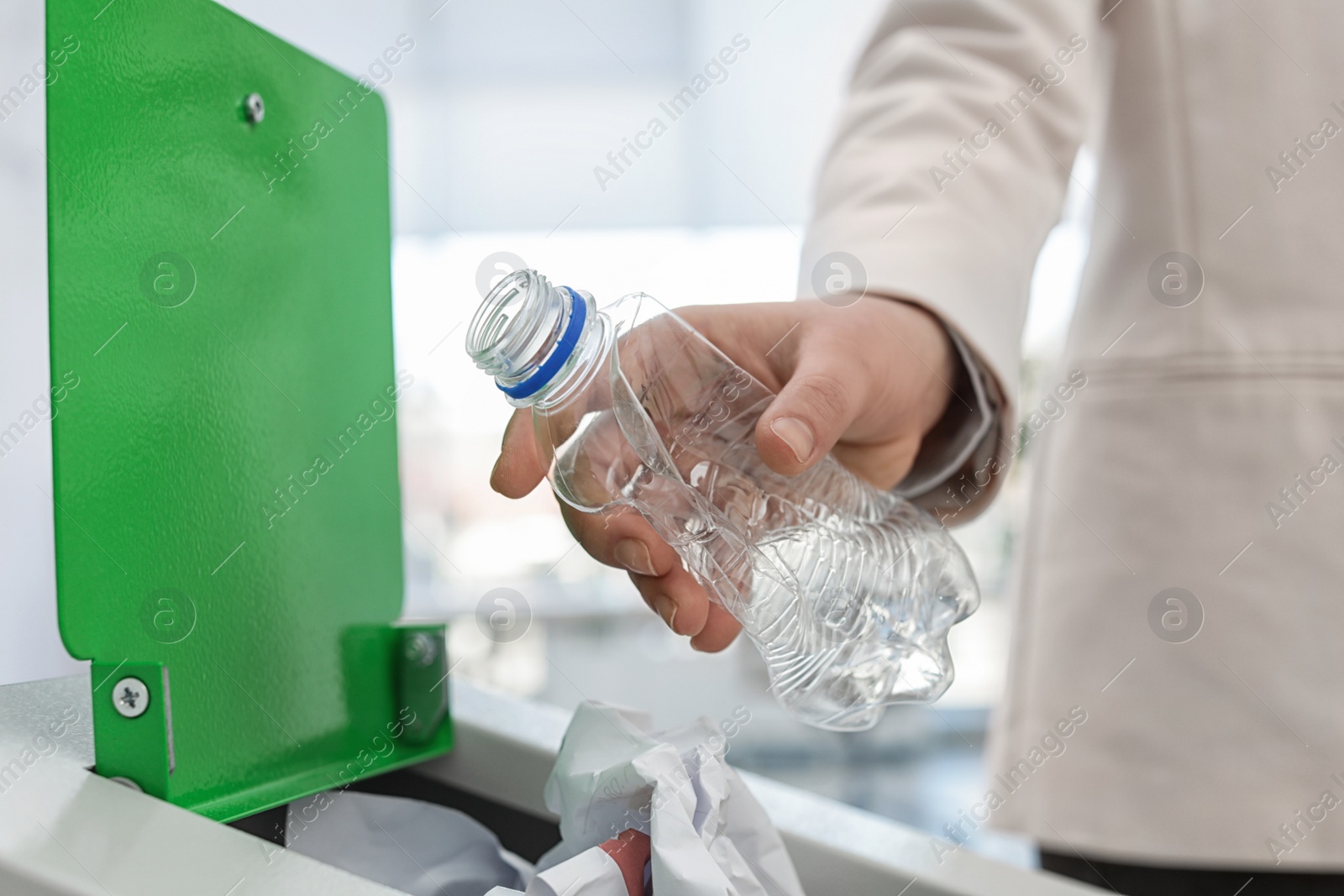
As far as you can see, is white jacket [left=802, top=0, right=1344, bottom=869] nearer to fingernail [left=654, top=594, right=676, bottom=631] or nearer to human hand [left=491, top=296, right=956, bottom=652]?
human hand [left=491, top=296, right=956, bottom=652]

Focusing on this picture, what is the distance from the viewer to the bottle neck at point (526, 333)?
520 mm

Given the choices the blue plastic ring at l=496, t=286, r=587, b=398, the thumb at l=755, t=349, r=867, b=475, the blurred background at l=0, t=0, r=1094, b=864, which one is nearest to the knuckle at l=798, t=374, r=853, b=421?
the thumb at l=755, t=349, r=867, b=475

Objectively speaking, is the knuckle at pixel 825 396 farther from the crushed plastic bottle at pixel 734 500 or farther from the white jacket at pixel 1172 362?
the white jacket at pixel 1172 362

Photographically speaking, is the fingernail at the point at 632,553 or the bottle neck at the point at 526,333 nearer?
the bottle neck at the point at 526,333

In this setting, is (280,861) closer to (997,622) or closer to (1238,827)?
(1238,827)

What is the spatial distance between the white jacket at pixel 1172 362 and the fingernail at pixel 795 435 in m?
0.28

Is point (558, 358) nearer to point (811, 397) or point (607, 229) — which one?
point (811, 397)

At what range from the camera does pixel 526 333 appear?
519 millimetres

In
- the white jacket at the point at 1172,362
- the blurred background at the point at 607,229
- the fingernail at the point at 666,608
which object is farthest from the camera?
the blurred background at the point at 607,229

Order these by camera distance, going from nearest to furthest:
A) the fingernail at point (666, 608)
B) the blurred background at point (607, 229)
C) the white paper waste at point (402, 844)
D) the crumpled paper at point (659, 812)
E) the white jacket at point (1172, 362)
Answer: the crumpled paper at point (659, 812) < the white paper waste at point (402, 844) < the fingernail at point (666, 608) < the white jacket at point (1172, 362) < the blurred background at point (607, 229)

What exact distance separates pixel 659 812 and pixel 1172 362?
641 mm

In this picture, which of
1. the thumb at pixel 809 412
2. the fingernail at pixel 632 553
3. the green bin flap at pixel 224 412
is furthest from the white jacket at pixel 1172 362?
the green bin flap at pixel 224 412

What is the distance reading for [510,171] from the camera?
3.29m

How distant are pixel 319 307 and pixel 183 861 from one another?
0.40 metres
